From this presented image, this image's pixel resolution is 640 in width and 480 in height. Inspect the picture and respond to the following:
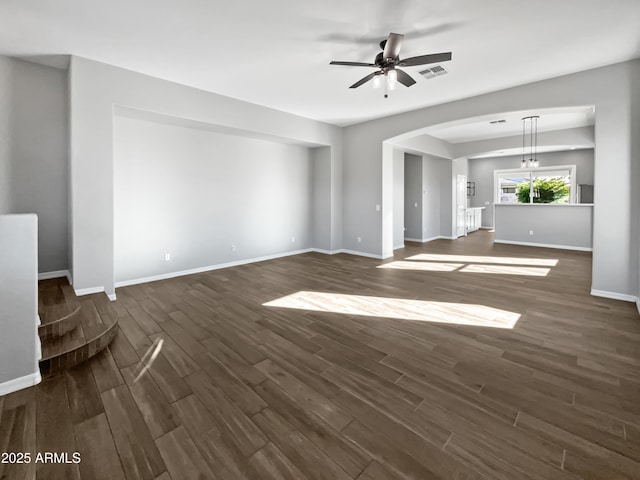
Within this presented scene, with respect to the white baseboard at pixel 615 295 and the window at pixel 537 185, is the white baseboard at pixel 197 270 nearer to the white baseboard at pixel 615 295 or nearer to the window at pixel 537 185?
the white baseboard at pixel 615 295

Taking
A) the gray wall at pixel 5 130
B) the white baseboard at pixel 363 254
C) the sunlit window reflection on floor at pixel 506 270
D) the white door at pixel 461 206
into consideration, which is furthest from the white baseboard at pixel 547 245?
the gray wall at pixel 5 130

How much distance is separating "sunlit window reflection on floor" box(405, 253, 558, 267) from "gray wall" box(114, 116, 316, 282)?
307cm

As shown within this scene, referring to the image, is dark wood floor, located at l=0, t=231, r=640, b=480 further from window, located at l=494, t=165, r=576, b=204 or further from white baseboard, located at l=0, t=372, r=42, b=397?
window, located at l=494, t=165, r=576, b=204

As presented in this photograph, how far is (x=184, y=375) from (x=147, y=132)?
4033mm

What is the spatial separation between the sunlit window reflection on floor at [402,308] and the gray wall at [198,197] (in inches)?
92.9

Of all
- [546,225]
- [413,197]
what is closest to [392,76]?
[413,197]

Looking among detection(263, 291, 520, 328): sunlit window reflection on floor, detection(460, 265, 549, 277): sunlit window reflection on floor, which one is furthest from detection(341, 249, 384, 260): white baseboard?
detection(263, 291, 520, 328): sunlit window reflection on floor

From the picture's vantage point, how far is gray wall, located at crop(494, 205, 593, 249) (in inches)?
303

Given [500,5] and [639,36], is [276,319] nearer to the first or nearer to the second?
[500,5]

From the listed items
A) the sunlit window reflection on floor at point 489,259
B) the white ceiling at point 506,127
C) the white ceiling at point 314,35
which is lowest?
the sunlit window reflection on floor at point 489,259

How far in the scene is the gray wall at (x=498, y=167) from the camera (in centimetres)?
1002

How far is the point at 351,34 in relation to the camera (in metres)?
3.26

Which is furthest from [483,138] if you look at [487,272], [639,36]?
[639,36]

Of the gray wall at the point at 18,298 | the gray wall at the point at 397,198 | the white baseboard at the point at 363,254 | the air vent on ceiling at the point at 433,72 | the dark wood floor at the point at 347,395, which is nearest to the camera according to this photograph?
the dark wood floor at the point at 347,395
